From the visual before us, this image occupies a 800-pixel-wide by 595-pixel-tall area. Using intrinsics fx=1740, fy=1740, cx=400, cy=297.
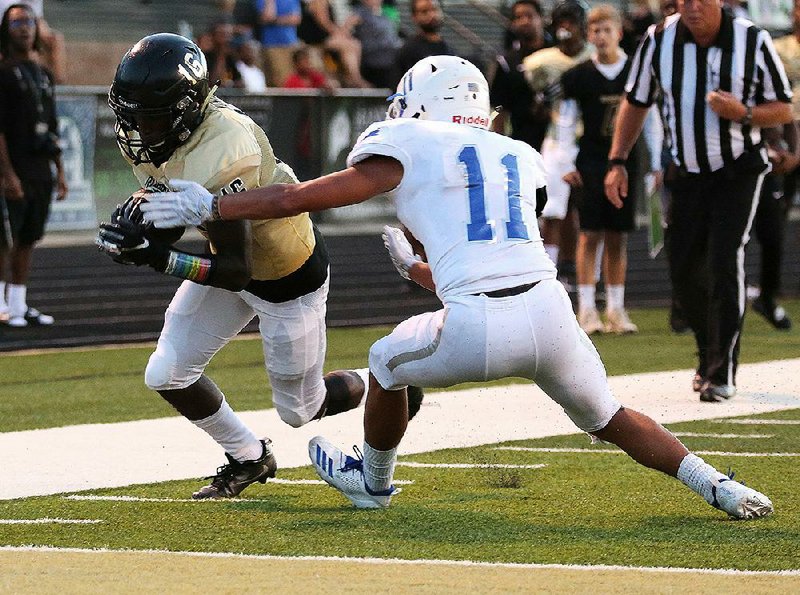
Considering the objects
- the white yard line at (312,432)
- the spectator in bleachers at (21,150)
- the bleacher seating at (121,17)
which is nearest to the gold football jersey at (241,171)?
the white yard line at (312,432)

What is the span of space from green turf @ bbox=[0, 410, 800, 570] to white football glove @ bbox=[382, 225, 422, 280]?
2.40 ft

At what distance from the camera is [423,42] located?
13602mm

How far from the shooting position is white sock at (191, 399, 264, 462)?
18.4 ft

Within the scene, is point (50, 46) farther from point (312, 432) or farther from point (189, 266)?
point (189, 266)

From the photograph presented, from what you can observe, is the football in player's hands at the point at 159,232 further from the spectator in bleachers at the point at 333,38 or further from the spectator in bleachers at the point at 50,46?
the spectator in bleachers at the point at 333,38

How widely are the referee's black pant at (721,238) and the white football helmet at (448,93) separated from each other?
2915 millimetres

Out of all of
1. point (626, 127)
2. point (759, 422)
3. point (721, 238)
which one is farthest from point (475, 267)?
point (626, 127)

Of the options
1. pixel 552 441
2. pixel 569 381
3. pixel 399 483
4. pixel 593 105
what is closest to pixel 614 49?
pixel 593 105

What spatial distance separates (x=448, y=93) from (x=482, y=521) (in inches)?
48.8

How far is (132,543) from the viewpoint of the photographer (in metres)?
4.73

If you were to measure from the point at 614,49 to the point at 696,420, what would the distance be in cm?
459

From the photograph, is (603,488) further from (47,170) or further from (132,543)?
(47,170)

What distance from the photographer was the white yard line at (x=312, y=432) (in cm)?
607

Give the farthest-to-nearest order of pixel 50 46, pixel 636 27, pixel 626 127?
pixel 636 27 → pixel 50 46 → pixel 626 127
